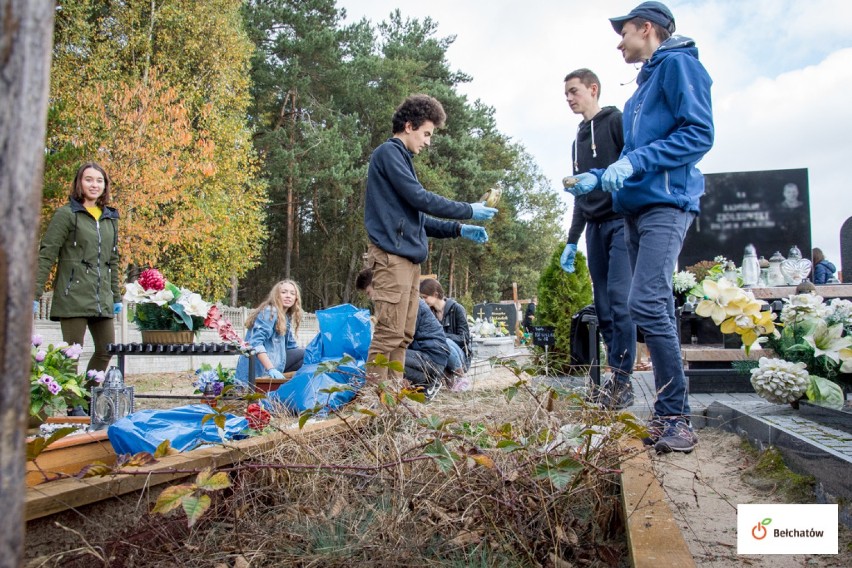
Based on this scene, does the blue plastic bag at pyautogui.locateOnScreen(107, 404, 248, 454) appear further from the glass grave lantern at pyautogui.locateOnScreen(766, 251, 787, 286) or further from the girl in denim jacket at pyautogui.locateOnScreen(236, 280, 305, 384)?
the glass grave lantern at pyautogui.locateOnScreen(766, 251, 787, 286)

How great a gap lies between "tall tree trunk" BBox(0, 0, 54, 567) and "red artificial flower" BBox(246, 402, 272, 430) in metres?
1.67

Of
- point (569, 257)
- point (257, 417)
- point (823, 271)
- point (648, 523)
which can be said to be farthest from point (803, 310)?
point (823, 271)

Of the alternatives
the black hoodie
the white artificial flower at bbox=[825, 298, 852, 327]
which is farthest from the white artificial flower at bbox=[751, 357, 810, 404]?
the black hoodie

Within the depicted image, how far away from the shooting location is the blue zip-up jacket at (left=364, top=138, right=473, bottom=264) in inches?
140

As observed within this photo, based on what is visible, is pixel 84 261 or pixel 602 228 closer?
pixel 602 228

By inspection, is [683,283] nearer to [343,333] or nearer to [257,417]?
[343,333]

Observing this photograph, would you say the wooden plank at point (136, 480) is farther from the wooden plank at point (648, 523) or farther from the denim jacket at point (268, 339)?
the denim jacket at point (268, 339)

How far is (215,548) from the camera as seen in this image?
147 centimetres

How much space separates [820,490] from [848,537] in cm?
35

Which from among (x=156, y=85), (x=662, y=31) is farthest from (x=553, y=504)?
(x=156, y=85)

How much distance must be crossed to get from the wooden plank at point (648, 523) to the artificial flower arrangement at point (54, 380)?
2.54 meters

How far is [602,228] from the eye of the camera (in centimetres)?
393

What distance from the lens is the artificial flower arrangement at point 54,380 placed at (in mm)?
3117

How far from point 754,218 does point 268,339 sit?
21.2 ft
